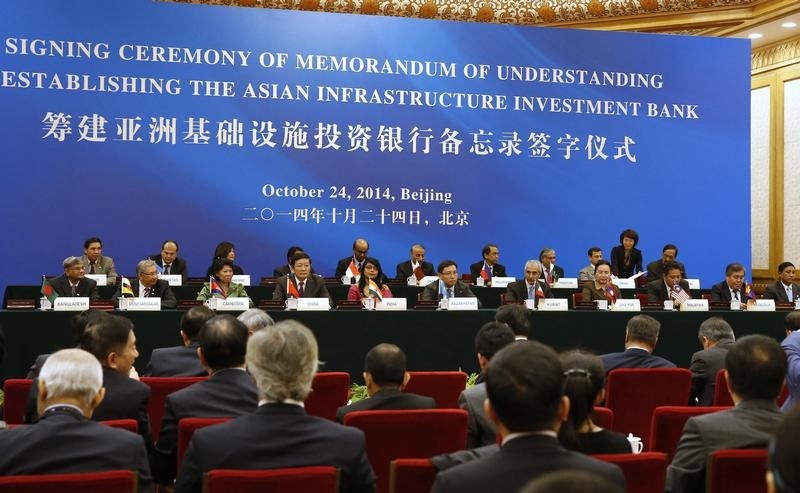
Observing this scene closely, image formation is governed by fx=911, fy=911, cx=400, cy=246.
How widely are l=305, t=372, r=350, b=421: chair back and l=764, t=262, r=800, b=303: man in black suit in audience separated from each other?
5.90 metres

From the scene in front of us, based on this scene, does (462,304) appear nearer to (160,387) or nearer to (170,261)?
(160,387)

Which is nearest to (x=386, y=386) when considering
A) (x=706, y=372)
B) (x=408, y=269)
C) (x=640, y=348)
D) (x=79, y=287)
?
(x=640, y=348)

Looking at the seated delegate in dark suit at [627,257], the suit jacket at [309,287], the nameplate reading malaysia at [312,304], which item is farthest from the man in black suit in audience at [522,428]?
the seated delegate in dark suit at [627,257]

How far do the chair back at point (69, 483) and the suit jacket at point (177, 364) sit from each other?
1996 millimetres

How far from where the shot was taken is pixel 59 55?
9461mm

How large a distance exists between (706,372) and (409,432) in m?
2.08

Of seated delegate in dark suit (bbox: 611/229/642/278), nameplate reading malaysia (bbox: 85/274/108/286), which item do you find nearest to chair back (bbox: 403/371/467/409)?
nameplate reading malaysia (bbox: 85/274/108/286)

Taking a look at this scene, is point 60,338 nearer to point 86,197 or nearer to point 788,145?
point 86,197

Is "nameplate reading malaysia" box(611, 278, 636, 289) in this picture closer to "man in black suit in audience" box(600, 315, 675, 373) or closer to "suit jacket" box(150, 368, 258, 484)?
"man in black suit in audience" box(600, 315, 675, 373)

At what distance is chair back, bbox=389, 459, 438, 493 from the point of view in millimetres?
2053

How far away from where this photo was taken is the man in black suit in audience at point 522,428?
1562 mm

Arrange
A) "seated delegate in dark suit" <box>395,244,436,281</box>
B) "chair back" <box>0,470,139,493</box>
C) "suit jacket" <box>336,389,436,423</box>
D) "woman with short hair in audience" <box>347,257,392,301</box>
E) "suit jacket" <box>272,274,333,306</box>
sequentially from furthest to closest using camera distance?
"seated delegate in dark suit" <box>395,244,436,281</box> < "suit jacket" <box>272,274,333,306</box> < "woman with short hair in audience" <box>347,257,392,301</box> < "suit jacket" <box>336,389,436,423</box> < "chair back" <box>0,470,139,493</box>

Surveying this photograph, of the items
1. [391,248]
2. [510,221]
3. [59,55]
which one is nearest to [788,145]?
[510,221]

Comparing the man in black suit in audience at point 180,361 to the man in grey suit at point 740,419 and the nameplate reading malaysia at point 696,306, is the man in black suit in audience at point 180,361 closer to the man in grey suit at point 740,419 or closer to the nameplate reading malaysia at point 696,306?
the man in grey suit at point 740,419
